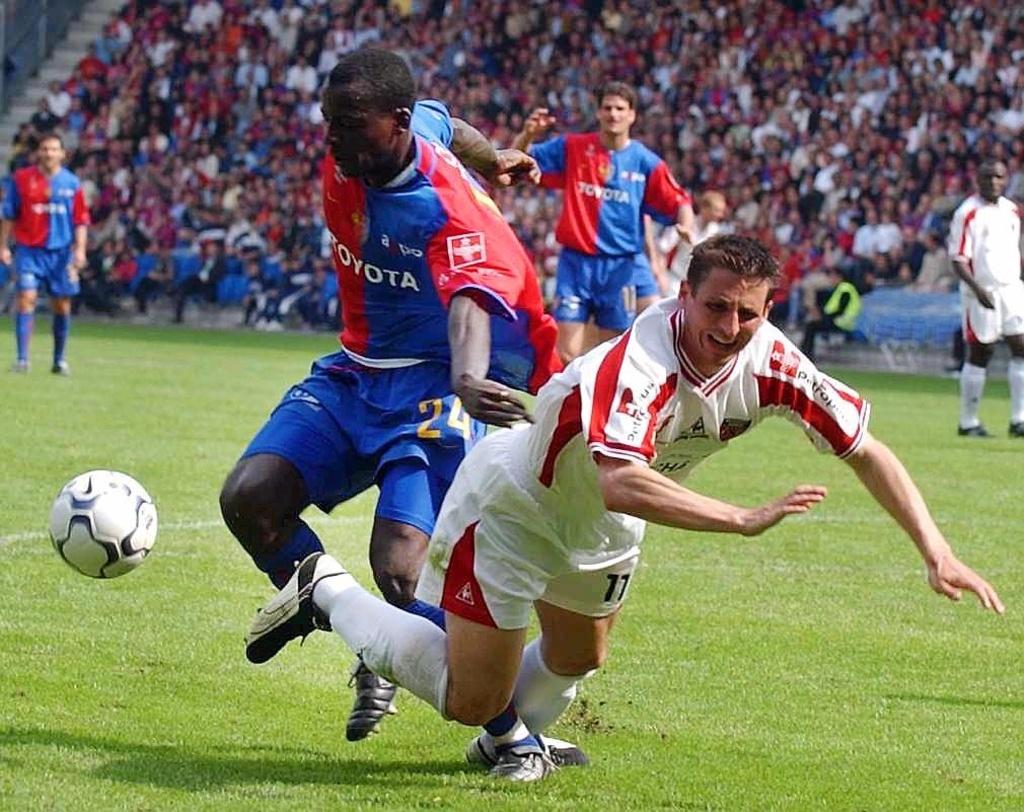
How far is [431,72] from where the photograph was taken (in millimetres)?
35562

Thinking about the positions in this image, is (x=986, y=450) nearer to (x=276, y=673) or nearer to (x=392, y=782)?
(x=276, y=673)

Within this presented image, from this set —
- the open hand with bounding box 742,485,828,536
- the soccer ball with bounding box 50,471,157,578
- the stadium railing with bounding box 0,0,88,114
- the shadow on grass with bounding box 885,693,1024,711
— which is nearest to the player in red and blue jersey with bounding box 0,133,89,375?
the soccer ball with bounding box 50,471,157,578

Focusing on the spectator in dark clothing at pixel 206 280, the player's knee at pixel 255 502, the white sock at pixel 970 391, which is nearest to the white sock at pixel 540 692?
the player's knee at pixel 255 502

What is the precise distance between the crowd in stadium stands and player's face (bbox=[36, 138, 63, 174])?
10.2m

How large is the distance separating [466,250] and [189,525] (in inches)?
186

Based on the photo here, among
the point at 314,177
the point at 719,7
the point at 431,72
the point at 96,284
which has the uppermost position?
the point at 719,7

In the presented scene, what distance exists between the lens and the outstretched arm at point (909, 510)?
4.93 meters

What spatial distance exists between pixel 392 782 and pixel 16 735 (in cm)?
122

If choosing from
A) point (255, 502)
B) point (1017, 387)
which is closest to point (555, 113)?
point (1017, 387)

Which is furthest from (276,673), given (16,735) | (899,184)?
(899,184)

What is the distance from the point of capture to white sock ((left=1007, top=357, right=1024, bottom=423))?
16719mm

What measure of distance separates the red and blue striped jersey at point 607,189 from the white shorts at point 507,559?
10.5 meters

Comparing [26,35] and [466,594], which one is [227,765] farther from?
[26,35]

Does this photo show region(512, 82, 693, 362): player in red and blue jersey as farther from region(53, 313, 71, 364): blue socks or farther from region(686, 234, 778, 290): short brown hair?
region(686, 234, 778, 290): short brown hair
